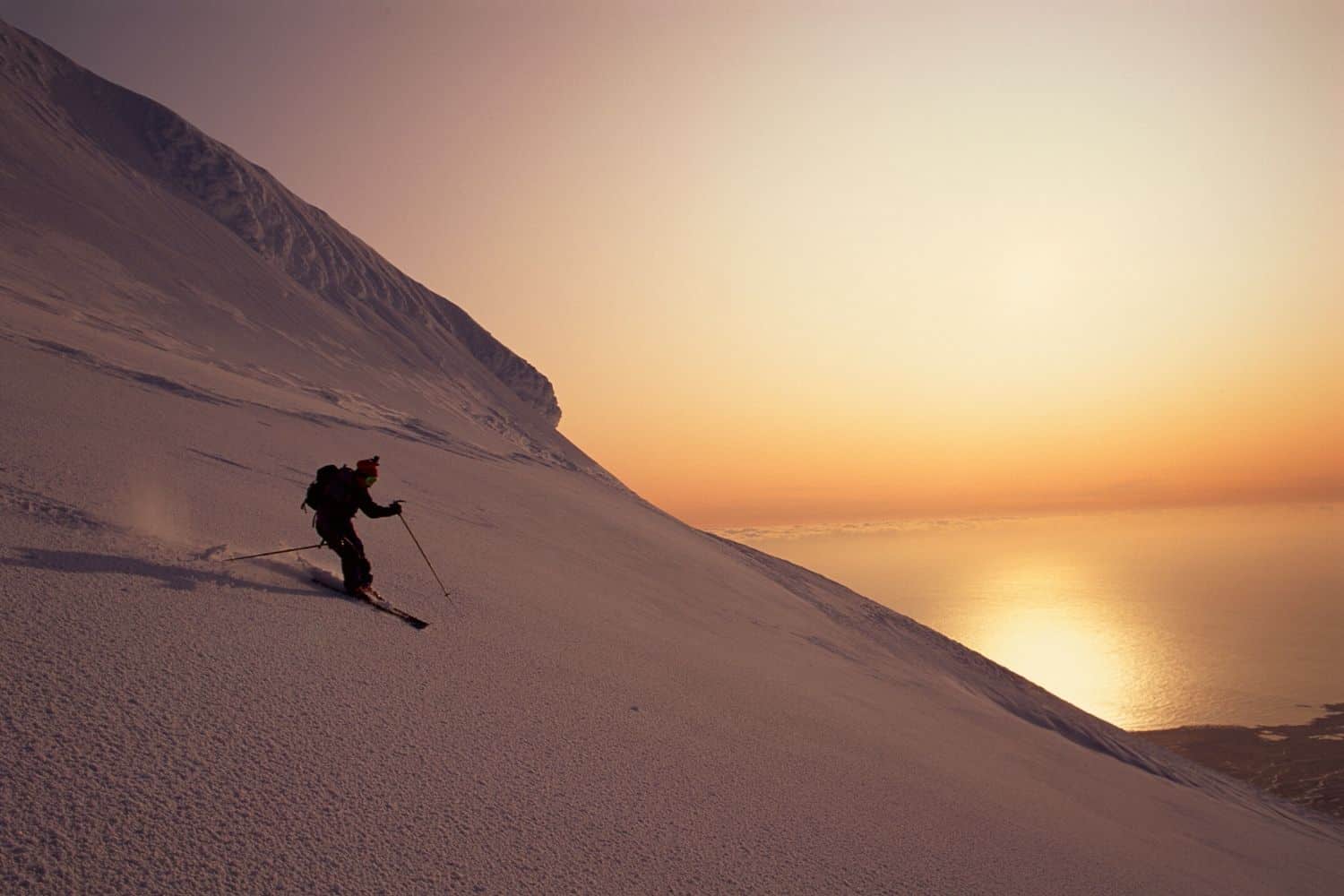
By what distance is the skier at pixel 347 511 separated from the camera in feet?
22.2

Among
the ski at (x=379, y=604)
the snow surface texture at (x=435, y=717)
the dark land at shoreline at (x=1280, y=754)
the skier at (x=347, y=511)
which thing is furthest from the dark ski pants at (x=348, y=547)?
the dark land at shoreline at (x=1280, y=754)

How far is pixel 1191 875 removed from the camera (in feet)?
23.6

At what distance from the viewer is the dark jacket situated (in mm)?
6906

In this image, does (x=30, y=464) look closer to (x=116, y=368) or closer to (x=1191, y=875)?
(x=116, y=368)

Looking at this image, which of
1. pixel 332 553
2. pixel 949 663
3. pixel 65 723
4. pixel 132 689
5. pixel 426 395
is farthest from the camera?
pixel 426 395

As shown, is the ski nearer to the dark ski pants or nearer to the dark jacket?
the dark ski pants

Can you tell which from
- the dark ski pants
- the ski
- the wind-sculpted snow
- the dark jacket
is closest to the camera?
the ski

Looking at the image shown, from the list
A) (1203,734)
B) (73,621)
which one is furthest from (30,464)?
(1203,734)

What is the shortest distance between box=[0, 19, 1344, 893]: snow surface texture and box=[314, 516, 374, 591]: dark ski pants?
38 centimetres

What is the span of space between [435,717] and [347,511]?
312cm

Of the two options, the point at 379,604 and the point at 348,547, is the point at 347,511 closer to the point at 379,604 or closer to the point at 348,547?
the point at 348,547

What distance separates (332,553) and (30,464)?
2964 millimetres

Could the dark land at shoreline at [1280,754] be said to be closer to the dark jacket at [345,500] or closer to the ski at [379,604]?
the ski at [379,604]

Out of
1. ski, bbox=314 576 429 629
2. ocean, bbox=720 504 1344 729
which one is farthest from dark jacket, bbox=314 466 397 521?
ocean, bbox=720 504 1344 729
